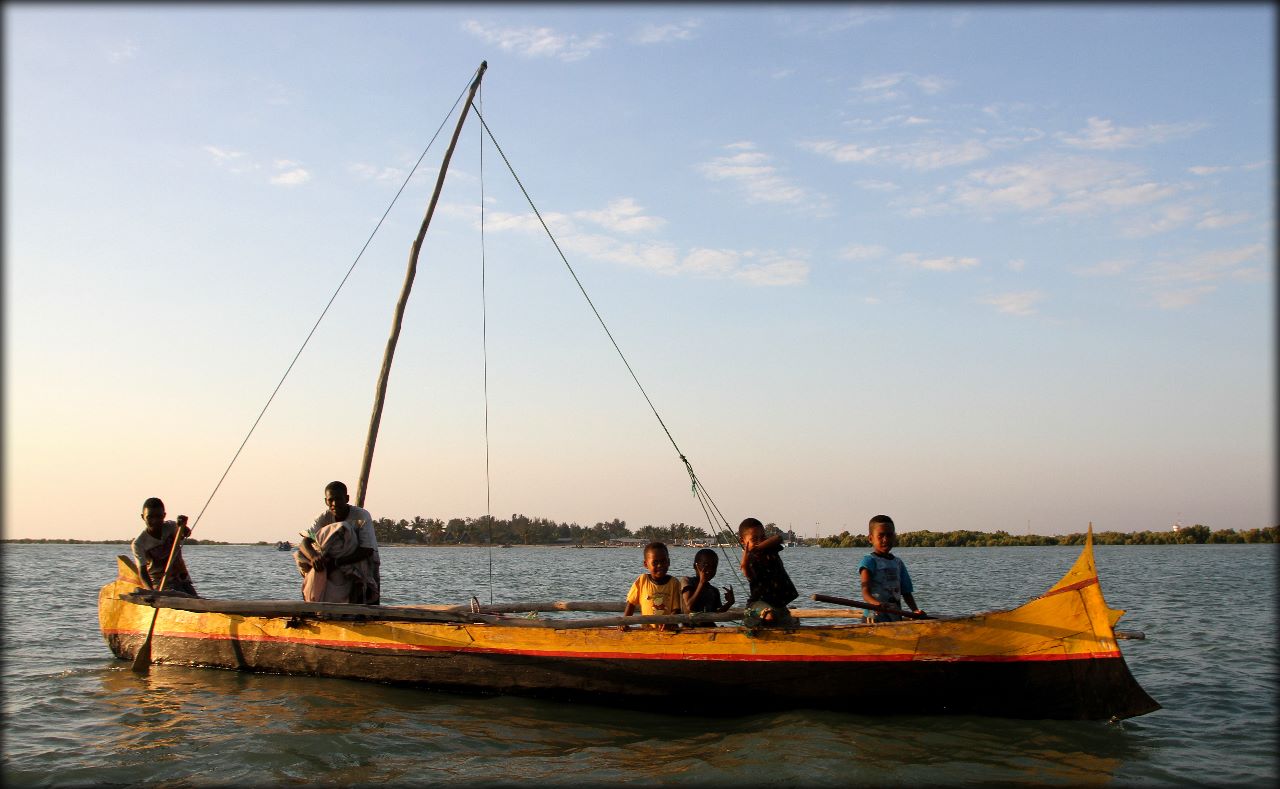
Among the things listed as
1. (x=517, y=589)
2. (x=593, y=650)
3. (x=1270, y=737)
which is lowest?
(x=517, y=589)

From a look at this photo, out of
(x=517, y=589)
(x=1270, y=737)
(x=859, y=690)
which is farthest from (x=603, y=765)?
(x=517, y=589)

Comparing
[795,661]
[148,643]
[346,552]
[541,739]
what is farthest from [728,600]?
[148,643]

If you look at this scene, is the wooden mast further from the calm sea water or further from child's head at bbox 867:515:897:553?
child's head at bbox 867:515:897:553

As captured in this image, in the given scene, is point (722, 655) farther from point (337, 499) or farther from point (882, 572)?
point (337, 499)

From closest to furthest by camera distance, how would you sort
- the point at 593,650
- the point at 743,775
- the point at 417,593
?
the point at 743,775, the point at 593,650, the point at 417,593

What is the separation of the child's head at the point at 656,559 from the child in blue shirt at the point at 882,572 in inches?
70.2

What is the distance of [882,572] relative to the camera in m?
7.94

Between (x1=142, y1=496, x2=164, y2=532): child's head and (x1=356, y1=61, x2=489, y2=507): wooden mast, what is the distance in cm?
259

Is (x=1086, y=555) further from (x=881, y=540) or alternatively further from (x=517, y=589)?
(x=517, y=589)

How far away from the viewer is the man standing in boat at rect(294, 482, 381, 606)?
9.02 metres

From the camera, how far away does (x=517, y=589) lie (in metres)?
27.5

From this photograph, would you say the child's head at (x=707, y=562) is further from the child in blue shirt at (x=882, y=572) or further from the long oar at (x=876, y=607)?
the child in blue shirt at (x=882, y=572)

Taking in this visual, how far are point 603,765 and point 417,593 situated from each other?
63.6 ft

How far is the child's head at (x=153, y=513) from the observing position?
10.4 m
